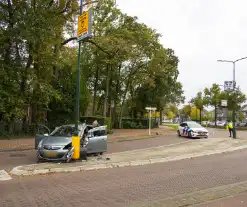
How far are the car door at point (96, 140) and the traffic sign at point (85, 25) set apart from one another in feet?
13.5

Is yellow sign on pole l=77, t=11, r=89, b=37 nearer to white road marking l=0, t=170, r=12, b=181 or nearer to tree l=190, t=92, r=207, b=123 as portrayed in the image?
white road marking l=0, t=170, r=12, b=181

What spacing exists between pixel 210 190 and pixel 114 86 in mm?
31857

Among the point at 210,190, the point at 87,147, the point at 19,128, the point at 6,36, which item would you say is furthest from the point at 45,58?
the point at 210,190

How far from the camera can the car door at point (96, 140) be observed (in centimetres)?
1214

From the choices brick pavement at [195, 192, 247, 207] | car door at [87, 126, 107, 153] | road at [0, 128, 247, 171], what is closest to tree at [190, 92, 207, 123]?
road at [0, 128, 247, 171]

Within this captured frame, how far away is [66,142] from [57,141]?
1.14 ft

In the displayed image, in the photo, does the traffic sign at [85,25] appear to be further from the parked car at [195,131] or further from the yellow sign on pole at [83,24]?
the parked car at [195,131]

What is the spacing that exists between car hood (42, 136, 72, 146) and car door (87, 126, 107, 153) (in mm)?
1380

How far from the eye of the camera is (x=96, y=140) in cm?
1237

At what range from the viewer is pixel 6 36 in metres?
19.2

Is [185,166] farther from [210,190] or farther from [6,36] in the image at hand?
[6,36]

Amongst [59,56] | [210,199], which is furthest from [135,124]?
[210,199]

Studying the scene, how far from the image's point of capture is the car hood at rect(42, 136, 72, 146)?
34.4 ft

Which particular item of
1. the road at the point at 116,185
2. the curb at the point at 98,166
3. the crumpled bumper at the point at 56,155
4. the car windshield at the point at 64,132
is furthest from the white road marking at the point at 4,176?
the car windshield at the point at 64,132
